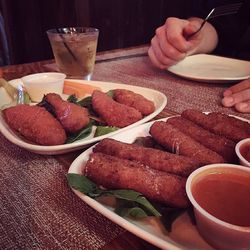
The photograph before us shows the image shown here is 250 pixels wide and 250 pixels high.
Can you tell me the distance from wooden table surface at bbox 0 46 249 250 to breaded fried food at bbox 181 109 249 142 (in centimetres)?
28

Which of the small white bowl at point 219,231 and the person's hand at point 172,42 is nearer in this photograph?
the small white bowl at point 219,231

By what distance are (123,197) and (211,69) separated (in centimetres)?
164

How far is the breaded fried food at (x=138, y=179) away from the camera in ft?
2.51

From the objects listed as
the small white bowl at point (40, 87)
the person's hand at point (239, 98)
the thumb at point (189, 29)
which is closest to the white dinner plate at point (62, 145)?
the small white bowl at point (40, 87)

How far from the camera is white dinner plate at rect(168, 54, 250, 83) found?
1.86m

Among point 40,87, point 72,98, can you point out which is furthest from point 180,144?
point 40,87

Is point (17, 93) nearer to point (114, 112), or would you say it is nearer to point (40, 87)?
point (40, 87)

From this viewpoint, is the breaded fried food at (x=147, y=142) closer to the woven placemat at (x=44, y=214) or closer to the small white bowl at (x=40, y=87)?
the woven placemat at (x=44, y=214)

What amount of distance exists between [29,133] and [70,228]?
0.46 m

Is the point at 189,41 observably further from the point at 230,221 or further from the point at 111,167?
the point at 230,221

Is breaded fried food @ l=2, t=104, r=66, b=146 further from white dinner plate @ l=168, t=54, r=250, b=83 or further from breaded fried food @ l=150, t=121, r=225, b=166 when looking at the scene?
white dinner plate @ l=168, t=54, r=250, b=83

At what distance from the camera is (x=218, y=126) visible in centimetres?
111

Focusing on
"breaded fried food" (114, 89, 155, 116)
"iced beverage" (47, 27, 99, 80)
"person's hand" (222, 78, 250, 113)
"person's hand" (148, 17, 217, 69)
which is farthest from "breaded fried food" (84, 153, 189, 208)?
"person's hand" (148, 17, 217, 69)

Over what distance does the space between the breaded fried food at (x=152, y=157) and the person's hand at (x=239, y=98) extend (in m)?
0.76
